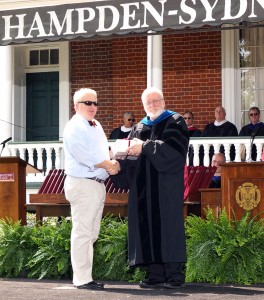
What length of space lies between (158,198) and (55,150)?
9.18 meters

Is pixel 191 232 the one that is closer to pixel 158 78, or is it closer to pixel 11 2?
pixel 158 78

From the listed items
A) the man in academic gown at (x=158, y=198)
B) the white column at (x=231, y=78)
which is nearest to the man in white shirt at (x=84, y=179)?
the man in academic gown at (x=158, y=198)

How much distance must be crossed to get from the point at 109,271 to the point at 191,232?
100 cm

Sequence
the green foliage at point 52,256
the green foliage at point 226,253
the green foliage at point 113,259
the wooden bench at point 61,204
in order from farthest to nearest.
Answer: the wooden bench at point 61,204 → the green foliage at point 52,256 → the green foliage at point 113,259 → the green foliage at point 226,253

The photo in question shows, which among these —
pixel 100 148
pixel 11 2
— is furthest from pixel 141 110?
pixel 100 148

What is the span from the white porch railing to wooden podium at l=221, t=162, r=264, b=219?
14.7 feet

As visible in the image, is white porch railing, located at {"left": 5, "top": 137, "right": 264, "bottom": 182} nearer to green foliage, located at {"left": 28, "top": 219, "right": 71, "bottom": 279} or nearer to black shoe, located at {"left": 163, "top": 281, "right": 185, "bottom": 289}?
green foliage, located at {"left": 28, "top": 219, "right": 71, "bottom": 279}

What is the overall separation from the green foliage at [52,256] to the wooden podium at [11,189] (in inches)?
61.0

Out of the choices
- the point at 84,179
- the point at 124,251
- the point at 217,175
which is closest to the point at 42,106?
the point at 217,175

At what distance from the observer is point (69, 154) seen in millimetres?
11266

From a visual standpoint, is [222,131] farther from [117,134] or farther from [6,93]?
[6,93]

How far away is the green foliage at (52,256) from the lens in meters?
12.3

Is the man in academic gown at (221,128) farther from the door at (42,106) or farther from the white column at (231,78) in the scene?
the door at (42,106)

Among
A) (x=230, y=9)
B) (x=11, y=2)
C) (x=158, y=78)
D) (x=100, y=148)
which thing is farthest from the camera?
(x=11, y=2)
